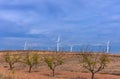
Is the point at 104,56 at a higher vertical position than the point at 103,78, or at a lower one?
higher

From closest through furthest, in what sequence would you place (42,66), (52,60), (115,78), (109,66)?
(115,78) → (52,60) → (109,66) → (42,66)

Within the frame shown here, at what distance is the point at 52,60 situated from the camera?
6159 centimetres

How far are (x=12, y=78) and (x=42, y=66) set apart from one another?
48124 millimetres

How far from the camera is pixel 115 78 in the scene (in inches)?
2014

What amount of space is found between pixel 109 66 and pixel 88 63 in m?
18.7

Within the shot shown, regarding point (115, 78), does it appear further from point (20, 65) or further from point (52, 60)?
point (20, 65)

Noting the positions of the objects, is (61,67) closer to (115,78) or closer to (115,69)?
(115,69)

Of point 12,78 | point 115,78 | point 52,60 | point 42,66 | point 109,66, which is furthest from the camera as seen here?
point 42,66

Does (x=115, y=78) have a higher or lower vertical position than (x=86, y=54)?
lower

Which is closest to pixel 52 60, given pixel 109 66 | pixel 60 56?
pixel 60 56

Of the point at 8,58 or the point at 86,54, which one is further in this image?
the point at 8,58

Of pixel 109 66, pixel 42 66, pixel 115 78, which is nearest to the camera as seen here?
pixel 115 78

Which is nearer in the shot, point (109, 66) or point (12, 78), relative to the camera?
point (12, 78)

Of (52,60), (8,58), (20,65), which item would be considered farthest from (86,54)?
(20,65)
